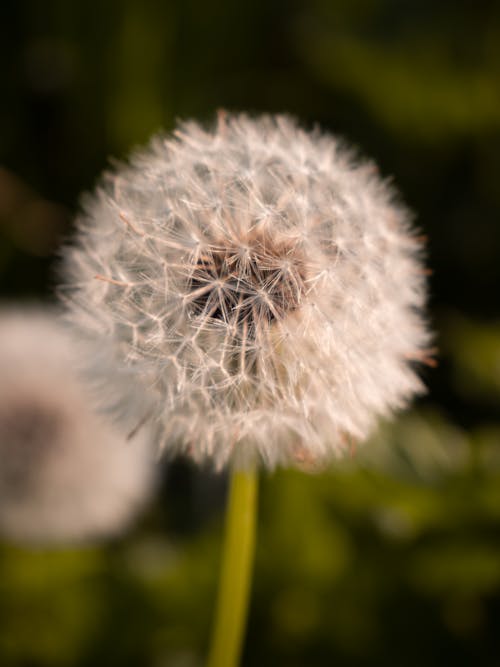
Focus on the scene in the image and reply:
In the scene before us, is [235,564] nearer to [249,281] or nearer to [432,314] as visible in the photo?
[249,281]

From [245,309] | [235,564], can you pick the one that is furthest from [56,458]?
[245,309]

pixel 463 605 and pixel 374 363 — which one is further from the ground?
pixel 374 363

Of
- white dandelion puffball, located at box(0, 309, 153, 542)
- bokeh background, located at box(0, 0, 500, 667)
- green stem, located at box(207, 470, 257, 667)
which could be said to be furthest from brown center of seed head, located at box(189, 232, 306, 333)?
white dandelion puffball, located at box(0, 309, 153, 542)

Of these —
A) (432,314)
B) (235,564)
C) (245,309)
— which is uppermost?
(432,314)

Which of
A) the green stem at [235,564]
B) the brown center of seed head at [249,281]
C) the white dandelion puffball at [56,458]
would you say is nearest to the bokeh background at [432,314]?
the white dandelion puffball at [56,458]

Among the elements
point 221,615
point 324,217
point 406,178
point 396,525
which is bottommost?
point 221,615

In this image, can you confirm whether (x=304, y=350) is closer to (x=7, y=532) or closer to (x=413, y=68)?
(x=7, y=532)

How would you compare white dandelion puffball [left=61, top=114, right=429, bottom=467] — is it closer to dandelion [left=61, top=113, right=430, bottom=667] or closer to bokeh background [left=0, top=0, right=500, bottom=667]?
dandelion [left=61, top=113, right=430, bottom=667]

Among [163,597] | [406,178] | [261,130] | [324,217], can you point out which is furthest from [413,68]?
[163,597]
